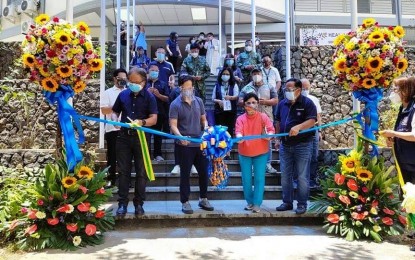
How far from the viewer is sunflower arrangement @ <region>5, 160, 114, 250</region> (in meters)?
4.49

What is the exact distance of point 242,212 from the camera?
18.0 ft

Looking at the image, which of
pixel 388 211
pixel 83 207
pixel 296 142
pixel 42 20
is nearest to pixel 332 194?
pixel 388 211

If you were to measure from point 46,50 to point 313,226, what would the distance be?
159 inches

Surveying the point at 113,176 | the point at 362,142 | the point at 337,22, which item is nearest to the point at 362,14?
the point at 337,22

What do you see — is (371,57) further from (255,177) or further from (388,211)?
(255,177)

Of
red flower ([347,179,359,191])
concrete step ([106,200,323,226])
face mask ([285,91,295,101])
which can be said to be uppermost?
face mask ([285,91,295,101])

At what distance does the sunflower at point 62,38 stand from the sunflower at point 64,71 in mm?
273

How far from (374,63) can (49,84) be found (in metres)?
3.91

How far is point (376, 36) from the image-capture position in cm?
501

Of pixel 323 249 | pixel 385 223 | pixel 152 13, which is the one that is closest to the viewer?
pixel 323 249

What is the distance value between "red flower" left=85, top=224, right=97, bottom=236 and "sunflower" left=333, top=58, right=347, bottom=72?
3.59m

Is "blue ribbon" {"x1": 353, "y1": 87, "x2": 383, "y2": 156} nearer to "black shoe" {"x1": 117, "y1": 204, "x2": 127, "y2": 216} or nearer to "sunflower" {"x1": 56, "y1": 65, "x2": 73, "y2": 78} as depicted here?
"black shoe" {"x1": 117, "y1": 204, "x2": 127, "y2": 216}

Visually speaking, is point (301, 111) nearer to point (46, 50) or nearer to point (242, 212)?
point (242, 212)

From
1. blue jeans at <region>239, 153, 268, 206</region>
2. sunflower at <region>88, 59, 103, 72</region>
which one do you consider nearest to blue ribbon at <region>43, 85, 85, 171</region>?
sunflower at <region>88, 59, 103, 72</region>
